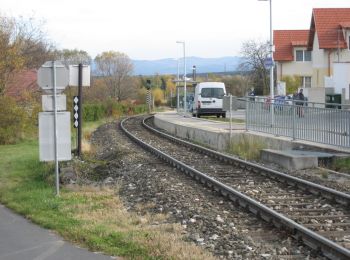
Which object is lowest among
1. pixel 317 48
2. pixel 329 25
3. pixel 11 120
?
pixel 11 120

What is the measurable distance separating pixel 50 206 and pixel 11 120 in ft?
58.1

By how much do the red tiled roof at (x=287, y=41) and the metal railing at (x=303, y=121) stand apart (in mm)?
42498

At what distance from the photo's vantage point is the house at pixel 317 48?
55312 millimetres

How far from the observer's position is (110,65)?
125 meters

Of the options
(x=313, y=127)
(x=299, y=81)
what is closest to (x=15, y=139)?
(x=313, y=127)

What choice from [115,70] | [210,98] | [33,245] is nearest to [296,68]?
[210,98]

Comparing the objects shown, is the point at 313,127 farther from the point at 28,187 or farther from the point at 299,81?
the point at 299,81

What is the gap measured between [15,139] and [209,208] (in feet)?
65.0

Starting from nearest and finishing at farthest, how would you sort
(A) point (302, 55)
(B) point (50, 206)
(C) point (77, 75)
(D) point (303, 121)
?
(B) point (50, 206), (D) point (303, 121), (C) point (77, 75), (A) point (302, 55)

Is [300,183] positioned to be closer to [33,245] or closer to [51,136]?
[51,136]

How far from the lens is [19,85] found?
30172 millimetres

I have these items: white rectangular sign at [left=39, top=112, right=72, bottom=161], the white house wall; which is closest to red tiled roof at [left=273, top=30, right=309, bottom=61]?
the white house wall

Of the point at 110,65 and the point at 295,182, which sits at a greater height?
the point at 110,65

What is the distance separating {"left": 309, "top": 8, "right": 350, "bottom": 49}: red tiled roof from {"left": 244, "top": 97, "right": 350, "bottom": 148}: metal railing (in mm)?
34352
